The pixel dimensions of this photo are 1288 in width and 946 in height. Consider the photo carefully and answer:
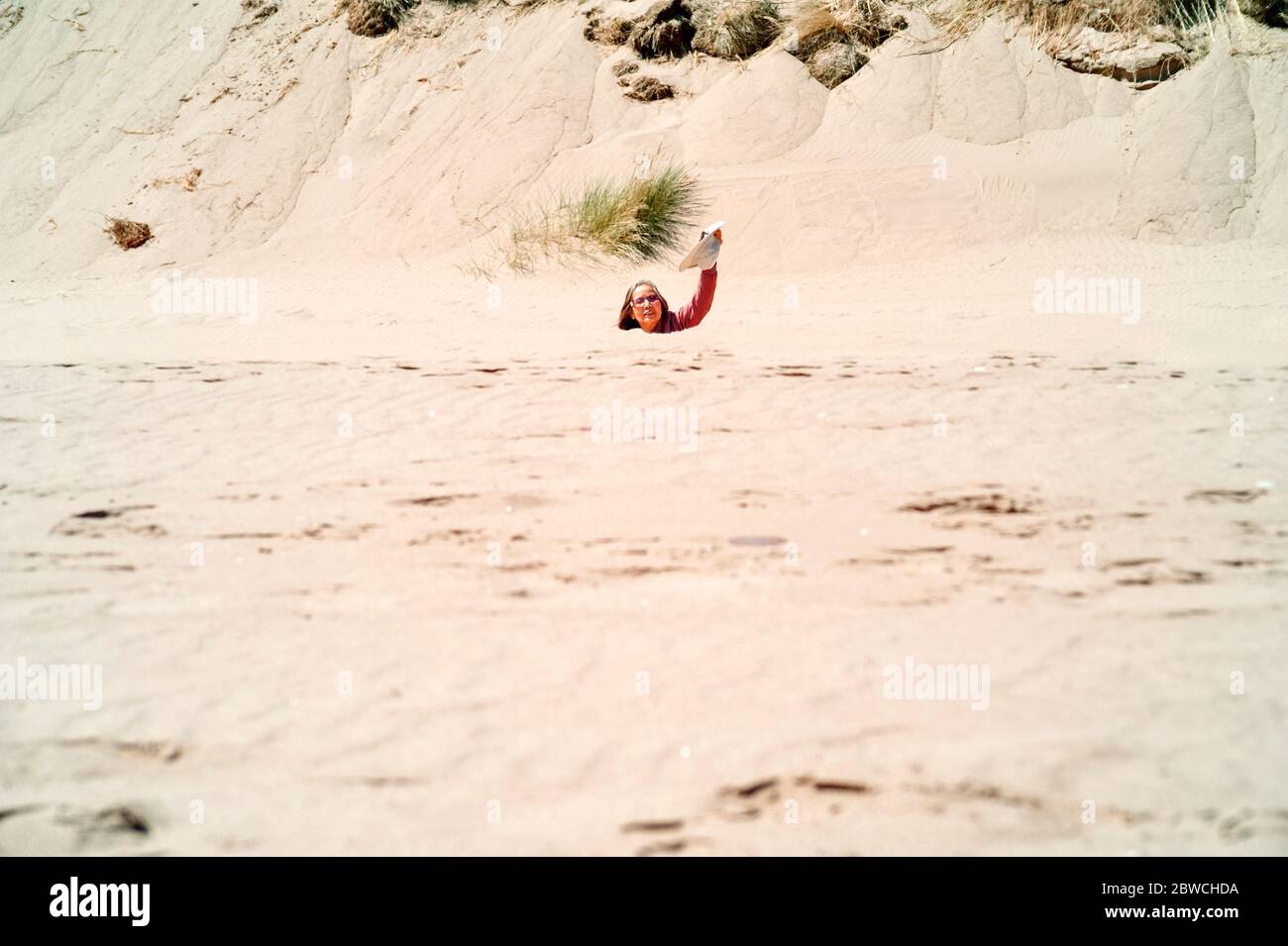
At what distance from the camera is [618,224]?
32.0 ft

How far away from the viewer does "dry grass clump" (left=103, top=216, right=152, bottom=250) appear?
11.6m

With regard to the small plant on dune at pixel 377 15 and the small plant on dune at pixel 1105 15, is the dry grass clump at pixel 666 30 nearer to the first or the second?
the small plant on dune at pixel 1105 15

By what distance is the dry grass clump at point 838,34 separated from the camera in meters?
11.7

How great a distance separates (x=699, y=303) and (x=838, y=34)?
6.30m

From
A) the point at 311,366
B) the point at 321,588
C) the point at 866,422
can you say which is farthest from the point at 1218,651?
the point at 311,366

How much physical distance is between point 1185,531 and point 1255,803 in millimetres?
1687

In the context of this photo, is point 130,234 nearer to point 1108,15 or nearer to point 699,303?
point 699,303

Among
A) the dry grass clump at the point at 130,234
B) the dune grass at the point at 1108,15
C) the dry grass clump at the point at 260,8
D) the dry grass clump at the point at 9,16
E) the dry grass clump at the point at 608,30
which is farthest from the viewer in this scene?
the dry grass clump at the point at 9,16

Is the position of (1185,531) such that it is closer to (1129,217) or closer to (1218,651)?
(1218,651)

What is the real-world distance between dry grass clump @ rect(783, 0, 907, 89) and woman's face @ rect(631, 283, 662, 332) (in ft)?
18.6

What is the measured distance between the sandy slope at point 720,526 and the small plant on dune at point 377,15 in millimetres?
4192

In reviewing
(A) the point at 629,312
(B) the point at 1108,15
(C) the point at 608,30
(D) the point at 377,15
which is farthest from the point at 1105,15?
(D) the point at 377,15

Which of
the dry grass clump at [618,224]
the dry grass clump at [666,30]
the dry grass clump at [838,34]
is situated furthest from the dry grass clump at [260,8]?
the dry grass clump at [838,34]

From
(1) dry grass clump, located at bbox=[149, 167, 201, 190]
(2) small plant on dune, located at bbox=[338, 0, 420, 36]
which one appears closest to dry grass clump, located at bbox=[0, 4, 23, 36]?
(1) dry grass clump, located at bbox=[149, 167, 201, 190]
